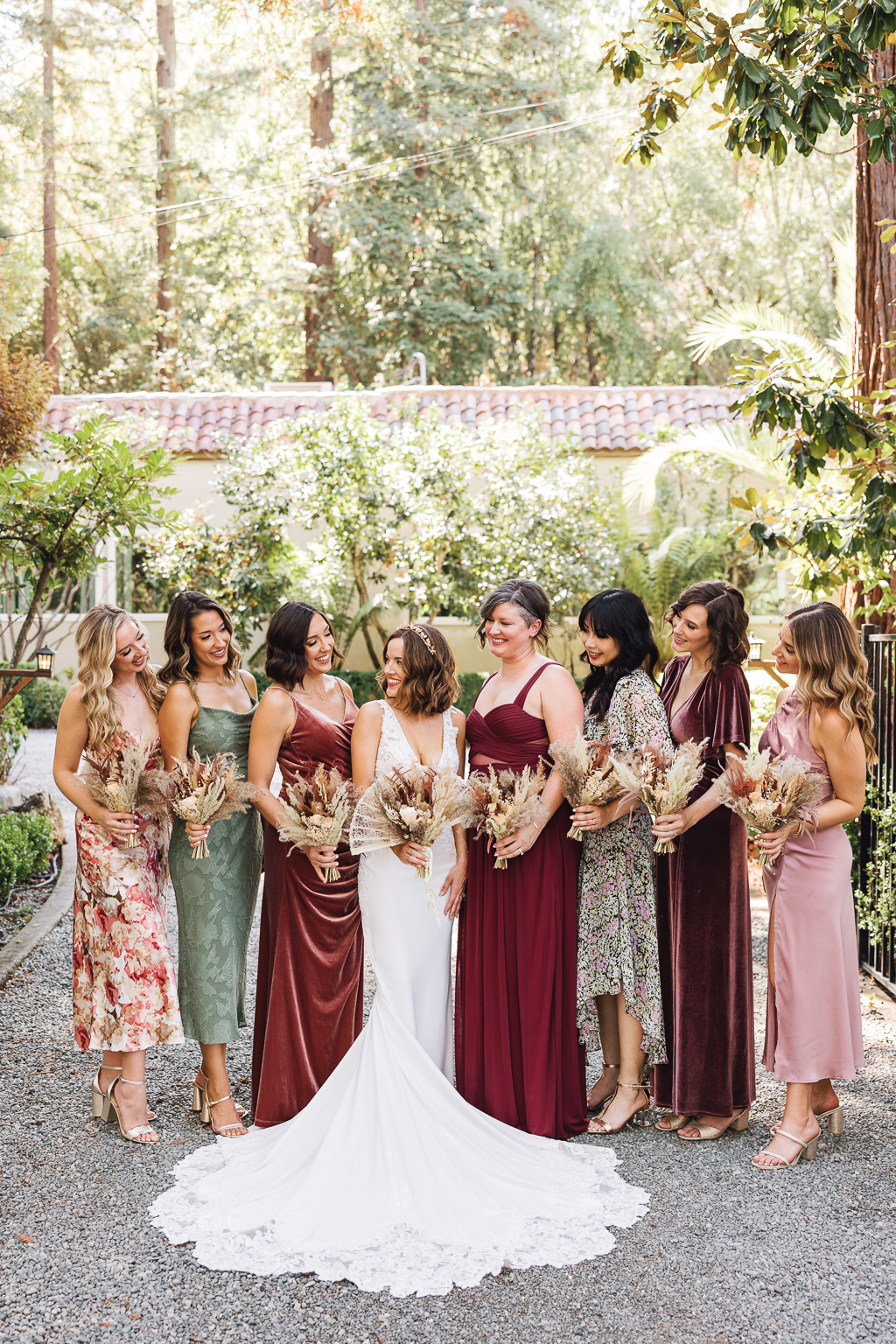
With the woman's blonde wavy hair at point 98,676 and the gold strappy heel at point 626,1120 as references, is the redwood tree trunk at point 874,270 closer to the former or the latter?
the gold strappy heel at point 626,1120

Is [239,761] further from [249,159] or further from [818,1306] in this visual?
[249,159]

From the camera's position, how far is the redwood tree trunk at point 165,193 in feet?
91.2

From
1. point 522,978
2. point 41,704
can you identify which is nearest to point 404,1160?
point 522,978

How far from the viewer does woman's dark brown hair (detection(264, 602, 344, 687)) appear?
15.3ft

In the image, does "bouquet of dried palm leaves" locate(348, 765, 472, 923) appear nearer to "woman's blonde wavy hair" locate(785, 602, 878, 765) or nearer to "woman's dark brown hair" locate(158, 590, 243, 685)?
"woman's dark brown hair" locate(158, 590, 243, 685)

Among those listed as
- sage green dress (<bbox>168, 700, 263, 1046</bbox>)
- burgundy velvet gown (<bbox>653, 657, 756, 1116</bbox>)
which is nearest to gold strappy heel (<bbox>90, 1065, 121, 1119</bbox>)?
sage green dress (<bbox>168, 700, 263, 1046</bbox>)

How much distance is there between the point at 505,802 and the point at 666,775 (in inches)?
24.5

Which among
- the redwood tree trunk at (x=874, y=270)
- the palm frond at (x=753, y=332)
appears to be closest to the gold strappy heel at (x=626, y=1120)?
the redwood tree trunk at (x=874, y=270)

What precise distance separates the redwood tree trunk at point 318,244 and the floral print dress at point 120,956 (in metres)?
23.6

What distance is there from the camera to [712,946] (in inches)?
185

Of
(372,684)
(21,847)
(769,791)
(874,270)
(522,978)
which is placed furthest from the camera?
(372,684)

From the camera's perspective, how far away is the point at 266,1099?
4.68 m

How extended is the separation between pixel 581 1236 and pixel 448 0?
3060 centimetres

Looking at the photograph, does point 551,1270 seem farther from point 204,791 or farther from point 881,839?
point 881,839
